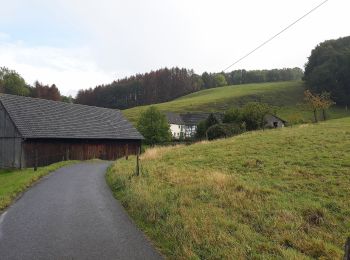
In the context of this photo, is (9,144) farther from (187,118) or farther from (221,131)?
(187,118)

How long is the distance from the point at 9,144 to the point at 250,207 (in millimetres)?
35192

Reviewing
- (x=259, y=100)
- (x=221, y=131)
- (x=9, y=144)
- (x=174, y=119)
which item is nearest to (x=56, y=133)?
(x=9, y=144)

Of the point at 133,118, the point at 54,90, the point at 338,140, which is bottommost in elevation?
the point at 338,140

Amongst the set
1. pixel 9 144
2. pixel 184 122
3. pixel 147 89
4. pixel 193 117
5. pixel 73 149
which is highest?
pixel 147 89

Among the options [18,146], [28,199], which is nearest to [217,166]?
[28,199]

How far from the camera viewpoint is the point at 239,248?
330 inches

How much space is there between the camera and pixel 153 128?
2640 inches

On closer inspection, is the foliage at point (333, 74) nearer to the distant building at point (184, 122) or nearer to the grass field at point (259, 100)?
the grass field at point (259, 100)

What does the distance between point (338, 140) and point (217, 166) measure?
10.3 m

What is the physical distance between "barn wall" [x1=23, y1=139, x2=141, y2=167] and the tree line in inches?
3725

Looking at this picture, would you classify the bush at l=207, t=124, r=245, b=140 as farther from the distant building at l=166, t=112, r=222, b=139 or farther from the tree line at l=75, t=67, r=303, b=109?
the tree line at l=75, t=67, r=303, b=109

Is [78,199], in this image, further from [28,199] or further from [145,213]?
[145,213]

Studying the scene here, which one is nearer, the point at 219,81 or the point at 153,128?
the point at 153,128

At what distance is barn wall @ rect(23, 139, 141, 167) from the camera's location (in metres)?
42.2
